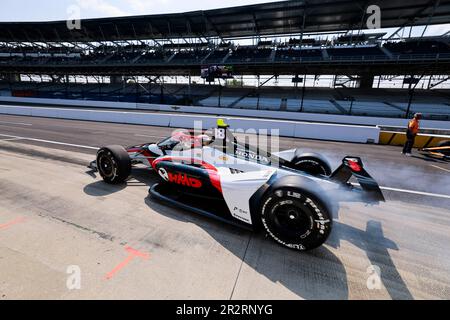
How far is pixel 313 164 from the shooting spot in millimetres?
4324

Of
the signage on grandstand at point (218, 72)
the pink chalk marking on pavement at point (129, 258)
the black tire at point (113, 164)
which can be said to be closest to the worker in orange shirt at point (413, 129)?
the black tire at point (113, 164)

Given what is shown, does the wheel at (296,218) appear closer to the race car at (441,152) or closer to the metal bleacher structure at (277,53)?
the race car at (441,152)

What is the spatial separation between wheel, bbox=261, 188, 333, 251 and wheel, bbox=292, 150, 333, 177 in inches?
69.2

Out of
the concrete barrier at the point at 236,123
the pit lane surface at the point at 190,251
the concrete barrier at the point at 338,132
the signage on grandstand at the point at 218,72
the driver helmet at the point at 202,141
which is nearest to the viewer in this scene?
the pit lane surface at the point at 190,251

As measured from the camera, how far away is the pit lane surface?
2.23m

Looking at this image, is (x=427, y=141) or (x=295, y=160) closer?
(x=295, y=160)

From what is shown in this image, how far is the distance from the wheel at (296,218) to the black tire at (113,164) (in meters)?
3.08

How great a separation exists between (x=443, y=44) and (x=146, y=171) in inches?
1504

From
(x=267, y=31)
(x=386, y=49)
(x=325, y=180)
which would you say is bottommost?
(x=325, y=180)

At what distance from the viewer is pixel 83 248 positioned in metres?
2.74

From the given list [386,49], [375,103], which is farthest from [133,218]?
[386,49]

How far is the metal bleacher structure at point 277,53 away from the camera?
2534 cm

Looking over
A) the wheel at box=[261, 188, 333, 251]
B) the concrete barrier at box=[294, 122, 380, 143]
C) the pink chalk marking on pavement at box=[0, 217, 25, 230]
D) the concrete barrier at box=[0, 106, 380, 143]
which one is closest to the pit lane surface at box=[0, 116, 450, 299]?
the pink chalk marking on pavement at box=[0, 217, 25, 230]
